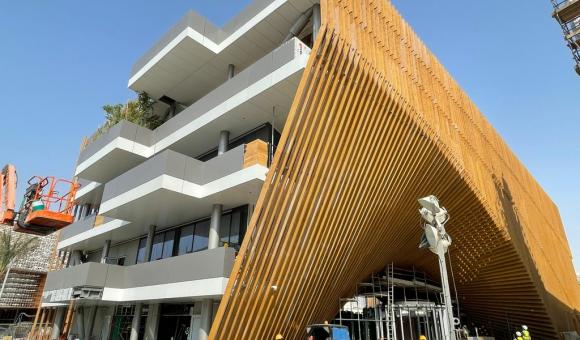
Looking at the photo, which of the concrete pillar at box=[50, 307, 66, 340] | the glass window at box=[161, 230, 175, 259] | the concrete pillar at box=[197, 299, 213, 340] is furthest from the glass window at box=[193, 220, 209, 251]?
the concrete pillar at box=[50, 307, 66, 340]

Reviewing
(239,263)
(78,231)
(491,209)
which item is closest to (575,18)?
(491,209)

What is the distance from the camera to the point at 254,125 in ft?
49.5

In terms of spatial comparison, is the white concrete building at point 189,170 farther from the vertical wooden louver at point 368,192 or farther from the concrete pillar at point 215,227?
the vertical wooden louver at point 368,192

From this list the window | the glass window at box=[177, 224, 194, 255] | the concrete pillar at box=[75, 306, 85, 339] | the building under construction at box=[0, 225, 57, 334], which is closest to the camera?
the window

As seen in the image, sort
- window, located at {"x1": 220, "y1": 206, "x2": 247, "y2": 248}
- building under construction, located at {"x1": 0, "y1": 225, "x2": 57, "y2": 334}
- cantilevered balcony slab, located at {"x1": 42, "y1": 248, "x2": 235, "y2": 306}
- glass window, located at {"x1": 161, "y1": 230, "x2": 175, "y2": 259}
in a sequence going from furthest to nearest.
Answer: building under construction, located at {"x1": 0, "y1": 225, "x2": 57, "y2": 334}
glass window, located at {"x1": 161, "y1": 230, "x2": 175, "y2": 259}
window, located at {"x1": 220, "y1": 206, "x2": 247, "y2": 248}
cantilevered balcony slab, located at {"x1": 42, "y1": 248, "x2": 235, "y2": 306}

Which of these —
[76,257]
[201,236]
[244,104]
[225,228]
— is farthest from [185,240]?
[76,257]

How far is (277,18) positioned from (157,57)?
607cm

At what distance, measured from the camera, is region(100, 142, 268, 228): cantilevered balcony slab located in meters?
→ 12.8

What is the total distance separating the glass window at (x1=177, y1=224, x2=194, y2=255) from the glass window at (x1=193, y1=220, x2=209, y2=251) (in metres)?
0.34

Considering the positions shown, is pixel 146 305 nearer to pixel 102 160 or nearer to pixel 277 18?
pixel 102 160

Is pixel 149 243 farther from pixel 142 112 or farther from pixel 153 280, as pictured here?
pixel 142 112

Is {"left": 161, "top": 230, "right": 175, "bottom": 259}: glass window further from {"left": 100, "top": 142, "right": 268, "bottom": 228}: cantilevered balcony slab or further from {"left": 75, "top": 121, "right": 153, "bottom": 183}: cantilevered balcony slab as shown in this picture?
{"left": 75, "top": 121, "right": 153, "bottom": 183}: cantilevered balcony slab

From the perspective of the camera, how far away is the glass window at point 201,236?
51.3 ft

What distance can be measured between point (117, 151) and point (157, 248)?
4.88 meters
